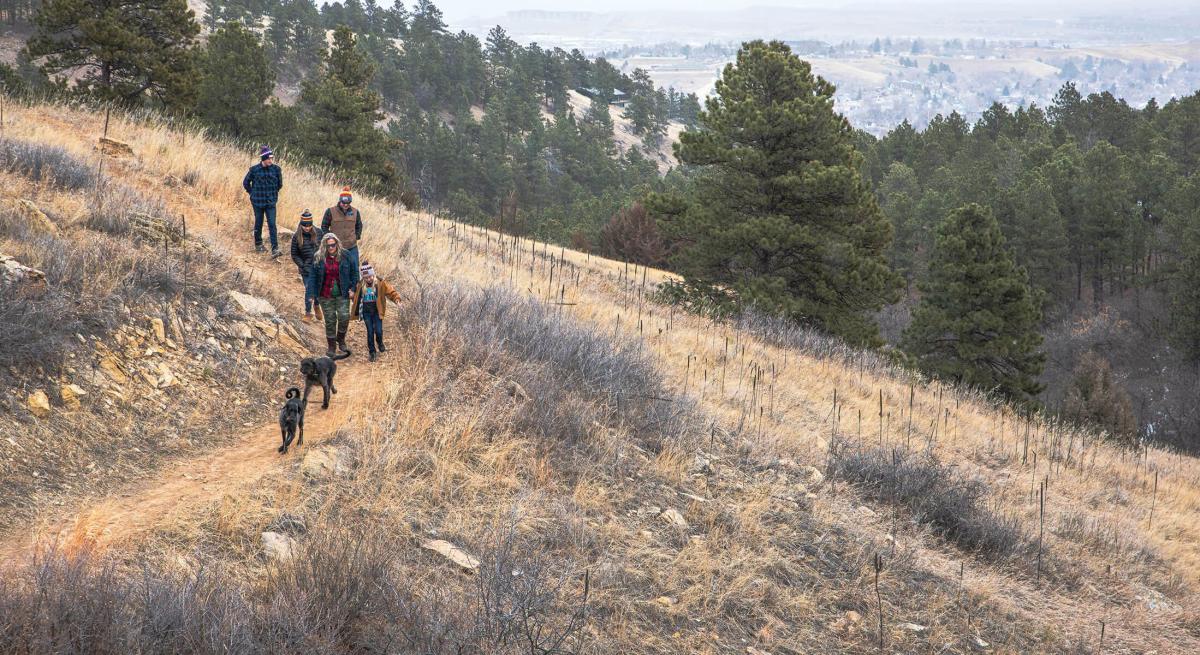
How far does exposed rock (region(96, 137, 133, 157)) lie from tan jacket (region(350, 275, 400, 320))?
713 cm

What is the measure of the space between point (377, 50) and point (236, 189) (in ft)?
221

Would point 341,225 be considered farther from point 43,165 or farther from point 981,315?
point 981,315

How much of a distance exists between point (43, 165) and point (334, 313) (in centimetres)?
488

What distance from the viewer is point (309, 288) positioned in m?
9.46

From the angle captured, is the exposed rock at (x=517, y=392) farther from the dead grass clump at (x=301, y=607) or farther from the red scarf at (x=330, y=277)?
the dead grass clump at (x=301, y=607)

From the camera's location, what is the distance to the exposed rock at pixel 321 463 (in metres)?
5.98

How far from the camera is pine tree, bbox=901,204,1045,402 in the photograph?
78.7ft

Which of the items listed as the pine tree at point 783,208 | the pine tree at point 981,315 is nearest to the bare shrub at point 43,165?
the pine tree at point 783,208

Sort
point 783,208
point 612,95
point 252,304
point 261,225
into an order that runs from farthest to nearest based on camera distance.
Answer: point 612,95 → point 783,208 → point 261,225 → point 252,304

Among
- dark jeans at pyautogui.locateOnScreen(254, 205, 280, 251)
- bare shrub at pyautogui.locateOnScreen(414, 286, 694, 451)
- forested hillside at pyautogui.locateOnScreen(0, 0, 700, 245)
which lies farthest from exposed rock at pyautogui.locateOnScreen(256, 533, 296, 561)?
forested hillside at pyautogui.locateOnScreen(0, 0, 700, 245)

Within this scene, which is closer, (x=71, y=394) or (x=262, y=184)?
(x=71, y=394)

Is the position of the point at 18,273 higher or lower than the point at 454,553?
higher

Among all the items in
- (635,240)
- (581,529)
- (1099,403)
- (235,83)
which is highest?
(235,83)

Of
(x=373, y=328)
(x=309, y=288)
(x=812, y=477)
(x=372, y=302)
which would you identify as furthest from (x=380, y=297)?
(x=812, y=477)
